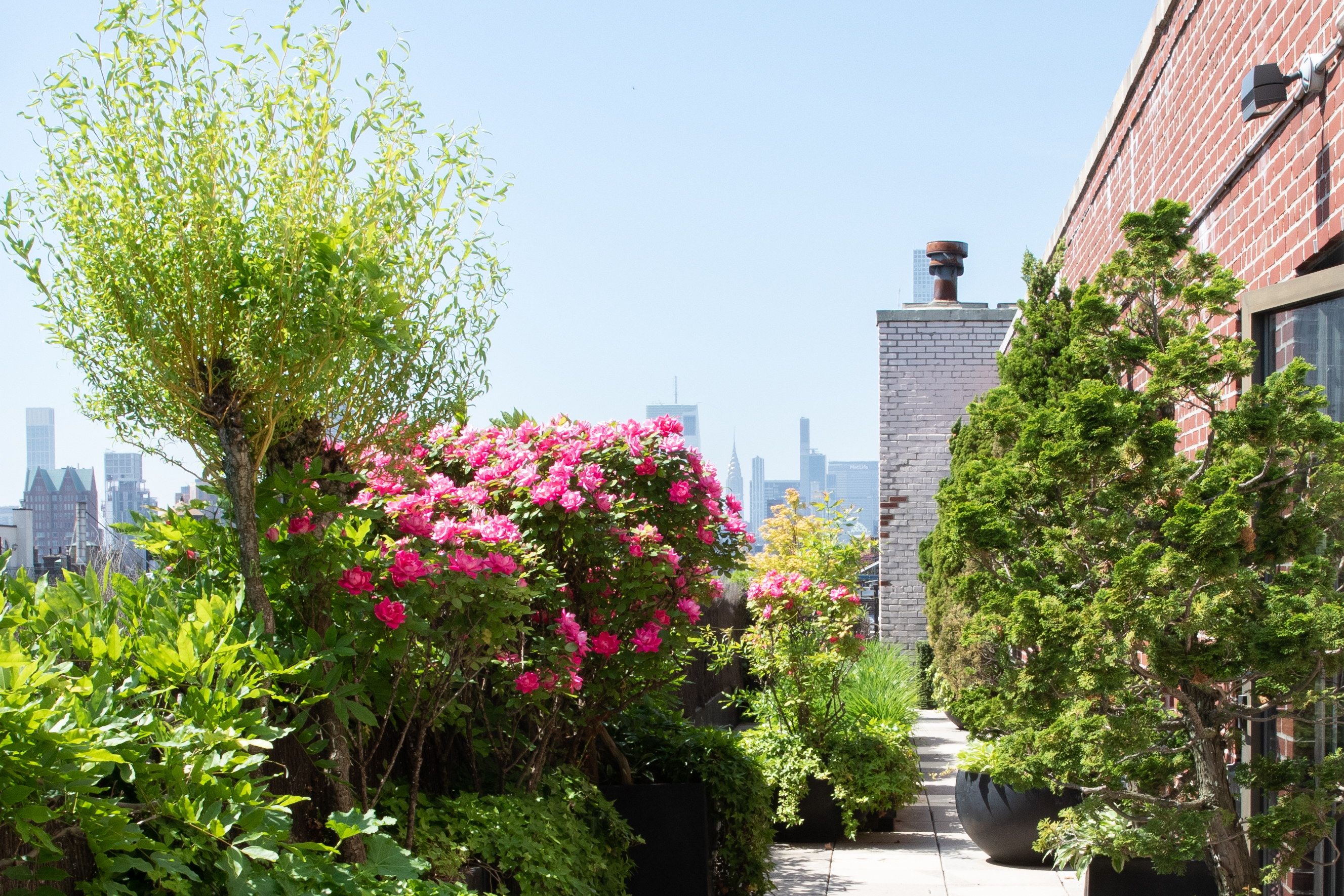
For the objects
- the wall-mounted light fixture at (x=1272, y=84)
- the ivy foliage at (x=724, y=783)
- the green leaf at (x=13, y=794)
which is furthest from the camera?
the ivy foliage at (x=724, y=783)

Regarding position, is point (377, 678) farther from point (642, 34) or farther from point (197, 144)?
point (642, 34)

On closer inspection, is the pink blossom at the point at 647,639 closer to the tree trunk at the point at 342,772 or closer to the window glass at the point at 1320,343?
the tree trunk at the point at 342,772

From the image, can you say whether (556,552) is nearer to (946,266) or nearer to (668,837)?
(668,837)

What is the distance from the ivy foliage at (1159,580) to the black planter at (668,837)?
124cm

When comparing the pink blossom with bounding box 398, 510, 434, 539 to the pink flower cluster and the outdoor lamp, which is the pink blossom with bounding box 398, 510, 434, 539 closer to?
the pink flower cluster

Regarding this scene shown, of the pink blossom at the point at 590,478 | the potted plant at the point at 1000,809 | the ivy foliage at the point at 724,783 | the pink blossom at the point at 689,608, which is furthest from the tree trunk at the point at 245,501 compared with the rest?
the potted plant at the point at 1000,809

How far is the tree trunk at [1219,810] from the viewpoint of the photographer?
10.9 ft

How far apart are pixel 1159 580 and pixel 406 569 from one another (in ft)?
6.88

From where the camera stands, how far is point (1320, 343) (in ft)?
11.3

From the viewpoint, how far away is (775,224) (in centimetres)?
2203

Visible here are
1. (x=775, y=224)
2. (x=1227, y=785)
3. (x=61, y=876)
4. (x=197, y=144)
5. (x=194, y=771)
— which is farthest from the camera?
(x=775, y=224)

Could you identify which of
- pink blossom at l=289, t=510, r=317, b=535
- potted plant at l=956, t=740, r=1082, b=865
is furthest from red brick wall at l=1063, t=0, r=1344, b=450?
pink blossom at l=289, t=510, r=317, b=535

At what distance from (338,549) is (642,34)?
5.38 metres

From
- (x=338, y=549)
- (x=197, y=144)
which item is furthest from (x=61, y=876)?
(x=197, y=144)
